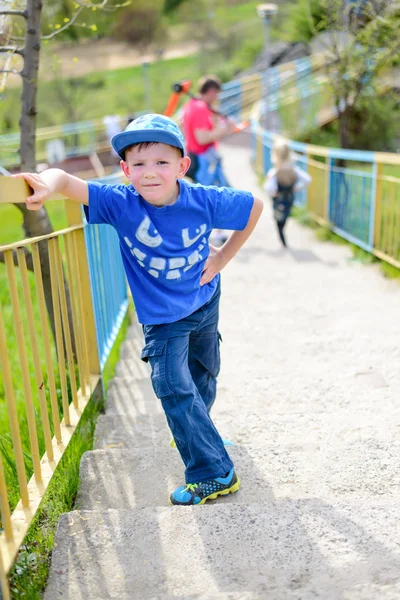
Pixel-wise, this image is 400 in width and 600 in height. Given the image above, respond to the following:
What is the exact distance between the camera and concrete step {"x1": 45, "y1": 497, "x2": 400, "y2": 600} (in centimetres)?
175

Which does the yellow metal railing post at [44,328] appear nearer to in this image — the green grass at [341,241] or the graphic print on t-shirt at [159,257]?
the graphic print on t-shirt at [159,257]

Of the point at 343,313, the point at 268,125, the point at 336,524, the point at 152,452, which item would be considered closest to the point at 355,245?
the point at 343,313

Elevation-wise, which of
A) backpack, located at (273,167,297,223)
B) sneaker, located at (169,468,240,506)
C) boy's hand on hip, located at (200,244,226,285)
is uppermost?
boy's hand on hip, located at (200,244,226,285)

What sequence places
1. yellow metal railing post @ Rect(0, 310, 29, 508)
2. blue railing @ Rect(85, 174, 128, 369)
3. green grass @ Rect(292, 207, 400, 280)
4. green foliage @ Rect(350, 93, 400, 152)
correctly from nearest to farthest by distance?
yellow metal railing post @ Rect(0, 310, 29, 508) < blue railing @ Rect(85, 174, 128, 369) < green grass @ Rect(292, 207, 400, 280) < green foliage @ Rect(350, 93, 400, 152)

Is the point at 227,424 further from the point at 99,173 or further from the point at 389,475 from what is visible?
the point at 99,173

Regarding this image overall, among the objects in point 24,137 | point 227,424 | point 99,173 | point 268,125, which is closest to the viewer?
point 227,424

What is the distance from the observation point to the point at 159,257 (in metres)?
2.34

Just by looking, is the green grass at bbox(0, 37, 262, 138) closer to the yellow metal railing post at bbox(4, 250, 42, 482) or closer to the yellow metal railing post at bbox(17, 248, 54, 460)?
the yellow metal railing post at bbox(17, 248, 54, 460)

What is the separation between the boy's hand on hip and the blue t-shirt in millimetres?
46

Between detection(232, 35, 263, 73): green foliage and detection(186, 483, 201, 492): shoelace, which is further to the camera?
detection(232, 35, 263, 73): green foliage

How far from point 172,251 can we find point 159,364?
0.42 m

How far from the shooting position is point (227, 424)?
3.20 m

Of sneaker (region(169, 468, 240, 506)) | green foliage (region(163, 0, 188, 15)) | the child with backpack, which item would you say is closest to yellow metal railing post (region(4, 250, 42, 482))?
sneaker (region(169, 468, 240, 506))

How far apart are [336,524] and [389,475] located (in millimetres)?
615
